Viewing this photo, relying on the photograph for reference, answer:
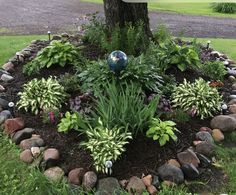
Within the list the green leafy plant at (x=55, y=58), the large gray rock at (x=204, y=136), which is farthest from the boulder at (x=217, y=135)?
the green leafy plant at (x=55, y=58)

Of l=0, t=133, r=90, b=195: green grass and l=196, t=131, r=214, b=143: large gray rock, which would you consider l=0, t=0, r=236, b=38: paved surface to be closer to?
l=196, t=131, r=214, b=143: large gray rock

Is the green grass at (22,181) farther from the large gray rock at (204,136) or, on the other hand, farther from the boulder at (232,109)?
the boulder at (232,109)

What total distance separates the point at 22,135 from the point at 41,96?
0.66 m

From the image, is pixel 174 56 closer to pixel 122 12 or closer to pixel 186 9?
pixel 122 12

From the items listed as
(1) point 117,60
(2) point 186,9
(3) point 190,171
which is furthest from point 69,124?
(2) point 186,9

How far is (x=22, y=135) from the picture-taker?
179 inches

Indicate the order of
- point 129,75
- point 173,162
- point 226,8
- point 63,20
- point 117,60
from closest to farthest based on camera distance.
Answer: point 173,162 → point 117,60 → point 129,75 → point 63,20 → point 226,8

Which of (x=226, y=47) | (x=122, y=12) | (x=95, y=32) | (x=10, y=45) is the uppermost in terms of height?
(x=122, y=12)

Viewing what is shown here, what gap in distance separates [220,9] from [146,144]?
1206 centimetres

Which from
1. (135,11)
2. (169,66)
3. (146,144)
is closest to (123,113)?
(146,144)

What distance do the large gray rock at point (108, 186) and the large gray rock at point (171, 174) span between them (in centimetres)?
46

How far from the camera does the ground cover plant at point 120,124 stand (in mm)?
4074

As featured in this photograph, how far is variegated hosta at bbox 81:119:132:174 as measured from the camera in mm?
3945

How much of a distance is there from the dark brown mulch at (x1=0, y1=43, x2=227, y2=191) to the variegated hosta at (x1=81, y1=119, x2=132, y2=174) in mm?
141
